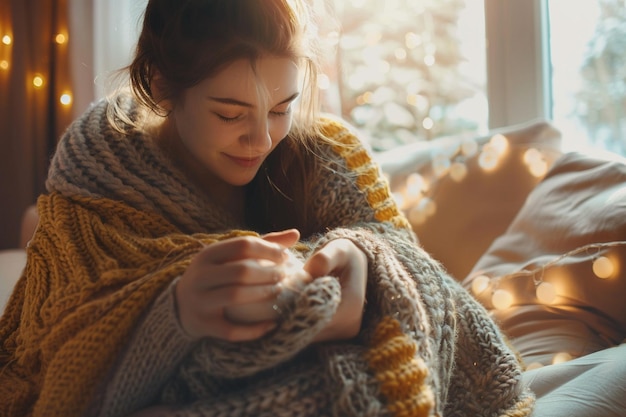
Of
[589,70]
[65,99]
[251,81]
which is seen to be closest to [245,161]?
[251,81]

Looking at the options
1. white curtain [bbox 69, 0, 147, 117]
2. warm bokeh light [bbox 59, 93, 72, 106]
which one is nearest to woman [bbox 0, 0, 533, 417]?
white curtain [bbox 69, 0, 147, 117]

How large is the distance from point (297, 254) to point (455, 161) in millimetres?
835

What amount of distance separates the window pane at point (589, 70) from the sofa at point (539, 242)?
0.97 ft

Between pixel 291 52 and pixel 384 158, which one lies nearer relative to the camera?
pixel 291 52

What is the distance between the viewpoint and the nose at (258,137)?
0.97 metres

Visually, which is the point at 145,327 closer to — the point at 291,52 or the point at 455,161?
the point at 291,52

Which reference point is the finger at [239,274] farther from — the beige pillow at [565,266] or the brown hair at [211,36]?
the beige pillow at [565,266]

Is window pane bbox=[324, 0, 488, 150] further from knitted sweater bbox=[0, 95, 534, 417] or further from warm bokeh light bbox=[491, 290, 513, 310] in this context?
knitted sweater bbox=[0, 95, 534, 417]

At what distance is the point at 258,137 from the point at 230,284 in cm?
36

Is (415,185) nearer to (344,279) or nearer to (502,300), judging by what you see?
(502,300)

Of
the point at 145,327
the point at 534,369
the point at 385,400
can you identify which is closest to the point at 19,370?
the point at 145,327

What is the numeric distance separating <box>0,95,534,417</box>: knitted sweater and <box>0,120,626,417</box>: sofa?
0.44 ft

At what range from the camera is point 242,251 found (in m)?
0.67

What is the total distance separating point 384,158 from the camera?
1.82 metres
